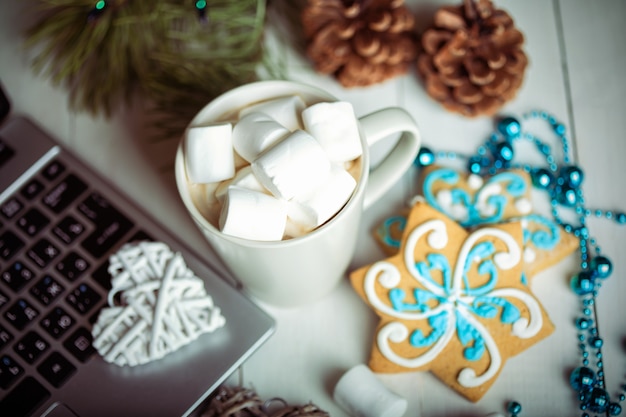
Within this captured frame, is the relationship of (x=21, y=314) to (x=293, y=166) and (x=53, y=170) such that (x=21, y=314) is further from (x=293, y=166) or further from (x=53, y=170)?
(x=293, y=166)

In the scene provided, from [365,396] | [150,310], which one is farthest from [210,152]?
[365,396]

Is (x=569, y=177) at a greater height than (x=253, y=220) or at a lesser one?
lesser

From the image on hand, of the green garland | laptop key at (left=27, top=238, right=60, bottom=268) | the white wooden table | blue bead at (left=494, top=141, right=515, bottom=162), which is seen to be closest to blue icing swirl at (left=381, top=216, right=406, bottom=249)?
the white wooden table

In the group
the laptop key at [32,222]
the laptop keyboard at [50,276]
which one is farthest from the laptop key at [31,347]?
the laptop key at [32,222]

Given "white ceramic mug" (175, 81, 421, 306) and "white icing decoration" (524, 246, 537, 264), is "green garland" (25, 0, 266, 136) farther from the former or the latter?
"white icing decoration" (524, 246, 537, 264)

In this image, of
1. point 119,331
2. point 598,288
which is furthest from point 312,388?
point 598,288

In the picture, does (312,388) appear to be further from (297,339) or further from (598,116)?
(598,116)

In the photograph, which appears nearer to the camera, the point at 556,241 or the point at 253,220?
the point at 253,220
